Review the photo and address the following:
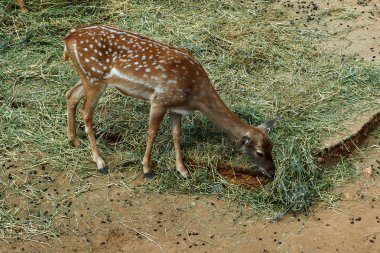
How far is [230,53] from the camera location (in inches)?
356

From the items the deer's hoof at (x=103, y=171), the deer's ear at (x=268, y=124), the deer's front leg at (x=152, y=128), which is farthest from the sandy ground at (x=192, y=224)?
the deer's ear at (x=268, y=124)

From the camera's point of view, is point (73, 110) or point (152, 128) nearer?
point (152, 128)

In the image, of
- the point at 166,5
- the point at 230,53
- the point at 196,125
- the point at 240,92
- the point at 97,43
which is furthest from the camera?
the point at 166,5

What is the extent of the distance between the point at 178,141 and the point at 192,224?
100 centimetres

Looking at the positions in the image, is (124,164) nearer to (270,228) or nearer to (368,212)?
(270,228)

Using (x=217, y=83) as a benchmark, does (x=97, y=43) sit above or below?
above

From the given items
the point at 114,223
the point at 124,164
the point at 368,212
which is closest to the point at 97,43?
the point at 124,164

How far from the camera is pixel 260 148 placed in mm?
6992

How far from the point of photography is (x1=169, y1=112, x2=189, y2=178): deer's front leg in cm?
727

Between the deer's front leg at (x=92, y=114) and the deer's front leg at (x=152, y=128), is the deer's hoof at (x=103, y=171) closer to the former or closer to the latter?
the deer's front leg at (x=92, y=114)

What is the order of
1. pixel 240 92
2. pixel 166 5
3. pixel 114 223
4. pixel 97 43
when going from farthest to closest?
pixel 166 5
pixel 240 92
pixel 97 43
pixel 114 223

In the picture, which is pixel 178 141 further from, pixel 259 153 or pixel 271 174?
pixel 271 174

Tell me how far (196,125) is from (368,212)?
84.0 inches

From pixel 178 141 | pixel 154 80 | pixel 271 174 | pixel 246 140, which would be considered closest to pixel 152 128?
pixel 178 141
